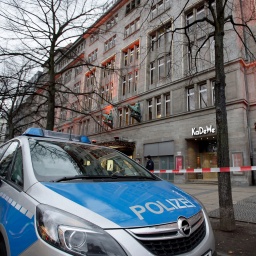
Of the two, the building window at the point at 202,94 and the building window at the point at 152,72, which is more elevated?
the building window at the point at 152,72

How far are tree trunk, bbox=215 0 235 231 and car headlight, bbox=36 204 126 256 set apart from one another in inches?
165

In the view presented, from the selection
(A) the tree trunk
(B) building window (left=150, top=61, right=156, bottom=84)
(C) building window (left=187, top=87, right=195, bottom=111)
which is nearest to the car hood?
(A) the tree trunk

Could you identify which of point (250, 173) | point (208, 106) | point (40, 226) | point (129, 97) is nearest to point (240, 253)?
point (40, 226)

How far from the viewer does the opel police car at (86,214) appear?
165 cm

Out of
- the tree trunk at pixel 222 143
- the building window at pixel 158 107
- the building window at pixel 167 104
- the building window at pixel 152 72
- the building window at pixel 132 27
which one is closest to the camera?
the tree trunk at pixel 222 143

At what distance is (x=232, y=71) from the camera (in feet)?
60.5

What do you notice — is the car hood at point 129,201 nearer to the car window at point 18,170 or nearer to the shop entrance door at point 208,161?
the car window at point 18,170

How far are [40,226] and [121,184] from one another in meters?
0.96

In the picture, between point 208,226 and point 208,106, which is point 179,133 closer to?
point 208,106

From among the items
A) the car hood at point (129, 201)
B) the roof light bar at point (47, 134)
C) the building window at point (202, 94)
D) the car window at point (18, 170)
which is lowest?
the car hood at point (129, 201)

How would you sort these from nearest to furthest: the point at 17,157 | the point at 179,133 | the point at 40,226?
the point at 40,226 < the point at 17,157 < the point at 179,133

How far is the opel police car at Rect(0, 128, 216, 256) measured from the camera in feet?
5.43

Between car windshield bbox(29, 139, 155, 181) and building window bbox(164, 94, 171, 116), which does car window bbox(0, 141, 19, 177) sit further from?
building window bbox(164, 94, 171, 116)

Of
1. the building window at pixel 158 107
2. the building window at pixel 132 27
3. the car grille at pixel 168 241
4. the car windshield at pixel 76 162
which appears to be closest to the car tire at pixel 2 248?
the car windshield at pixel 76 162
